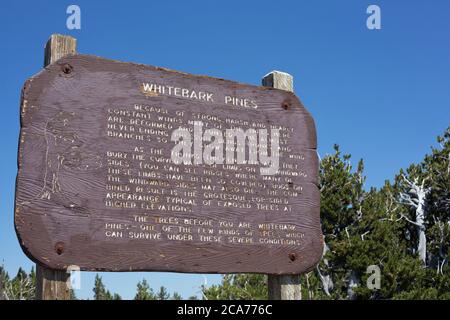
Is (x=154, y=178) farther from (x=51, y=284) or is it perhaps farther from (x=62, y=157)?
(x=51, y=284)

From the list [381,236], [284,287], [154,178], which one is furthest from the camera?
[381,236]

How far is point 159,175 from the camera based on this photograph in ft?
18.1

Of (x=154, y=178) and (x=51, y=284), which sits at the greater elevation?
(x=154, y=178)

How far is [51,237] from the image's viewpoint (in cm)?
503

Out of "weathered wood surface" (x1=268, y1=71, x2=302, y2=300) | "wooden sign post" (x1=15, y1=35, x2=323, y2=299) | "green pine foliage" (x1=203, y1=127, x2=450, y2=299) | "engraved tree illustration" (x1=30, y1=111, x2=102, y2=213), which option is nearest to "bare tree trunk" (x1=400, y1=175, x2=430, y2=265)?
"green pine foliage" (x1=203, y1=127, x2=450, y2=299)

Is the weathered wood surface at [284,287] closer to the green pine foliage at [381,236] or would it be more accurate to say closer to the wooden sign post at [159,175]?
the wooden sign post at [159,175]

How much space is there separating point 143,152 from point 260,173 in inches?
48.7

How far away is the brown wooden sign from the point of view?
511 centimetres

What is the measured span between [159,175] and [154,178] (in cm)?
6

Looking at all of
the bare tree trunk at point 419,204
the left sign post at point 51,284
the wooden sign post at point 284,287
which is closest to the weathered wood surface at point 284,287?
the wooden sign post at point 284,287

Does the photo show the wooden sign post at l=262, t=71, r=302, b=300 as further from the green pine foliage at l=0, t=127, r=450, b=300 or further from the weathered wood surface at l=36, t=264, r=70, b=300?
the green pine foliage at l=0, t=127, r=450, b=300

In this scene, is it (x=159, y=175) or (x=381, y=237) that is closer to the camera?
(x=159, y=175)

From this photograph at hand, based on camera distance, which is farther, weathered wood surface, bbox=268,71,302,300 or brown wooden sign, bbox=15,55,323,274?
weathered wood surface, bbox=268,71,302,300

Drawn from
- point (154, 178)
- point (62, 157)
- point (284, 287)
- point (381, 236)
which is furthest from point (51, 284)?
point (381, 236)
